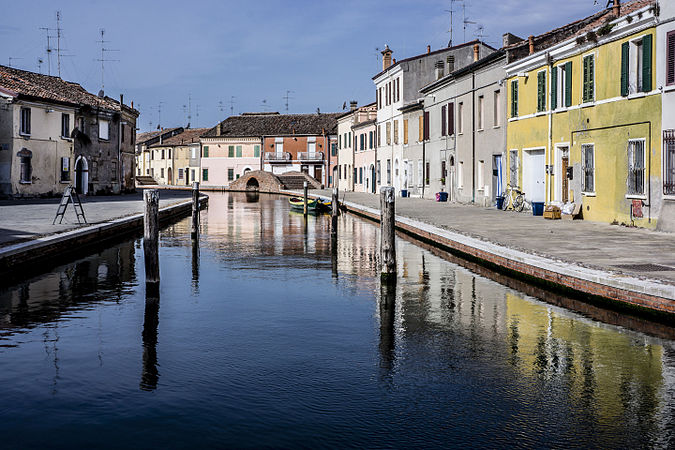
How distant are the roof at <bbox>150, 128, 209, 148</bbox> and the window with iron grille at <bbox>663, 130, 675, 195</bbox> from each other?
80016 millimetres

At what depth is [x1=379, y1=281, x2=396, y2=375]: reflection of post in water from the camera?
816cm

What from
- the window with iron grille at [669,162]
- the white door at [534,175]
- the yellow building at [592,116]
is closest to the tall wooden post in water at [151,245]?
the window with iron grille at [669,162]

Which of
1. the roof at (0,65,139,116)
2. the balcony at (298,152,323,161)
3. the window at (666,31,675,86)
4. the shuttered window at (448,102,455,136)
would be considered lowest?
the window at (666,31,675,86)

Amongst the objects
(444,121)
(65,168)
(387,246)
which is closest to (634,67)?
(387,246)

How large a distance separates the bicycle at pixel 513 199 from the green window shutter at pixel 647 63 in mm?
10003

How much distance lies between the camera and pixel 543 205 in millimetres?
27344

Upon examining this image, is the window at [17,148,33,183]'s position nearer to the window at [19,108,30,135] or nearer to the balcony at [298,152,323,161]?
the window at [19,108,30,135]

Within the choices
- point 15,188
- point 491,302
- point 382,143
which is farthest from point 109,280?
point 382,143

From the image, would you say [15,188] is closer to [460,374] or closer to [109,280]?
[109,280]

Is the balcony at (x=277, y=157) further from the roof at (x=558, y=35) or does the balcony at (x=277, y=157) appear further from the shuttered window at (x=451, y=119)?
the roof at (x=558, y=35)

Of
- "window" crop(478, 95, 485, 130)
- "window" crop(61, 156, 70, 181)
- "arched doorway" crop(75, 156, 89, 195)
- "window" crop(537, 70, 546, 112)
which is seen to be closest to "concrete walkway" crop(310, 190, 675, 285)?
"window" crop(537, 70, 546, 112)

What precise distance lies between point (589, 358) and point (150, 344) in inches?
199

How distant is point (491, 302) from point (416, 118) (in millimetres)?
38139

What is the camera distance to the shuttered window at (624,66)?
2125 cm
